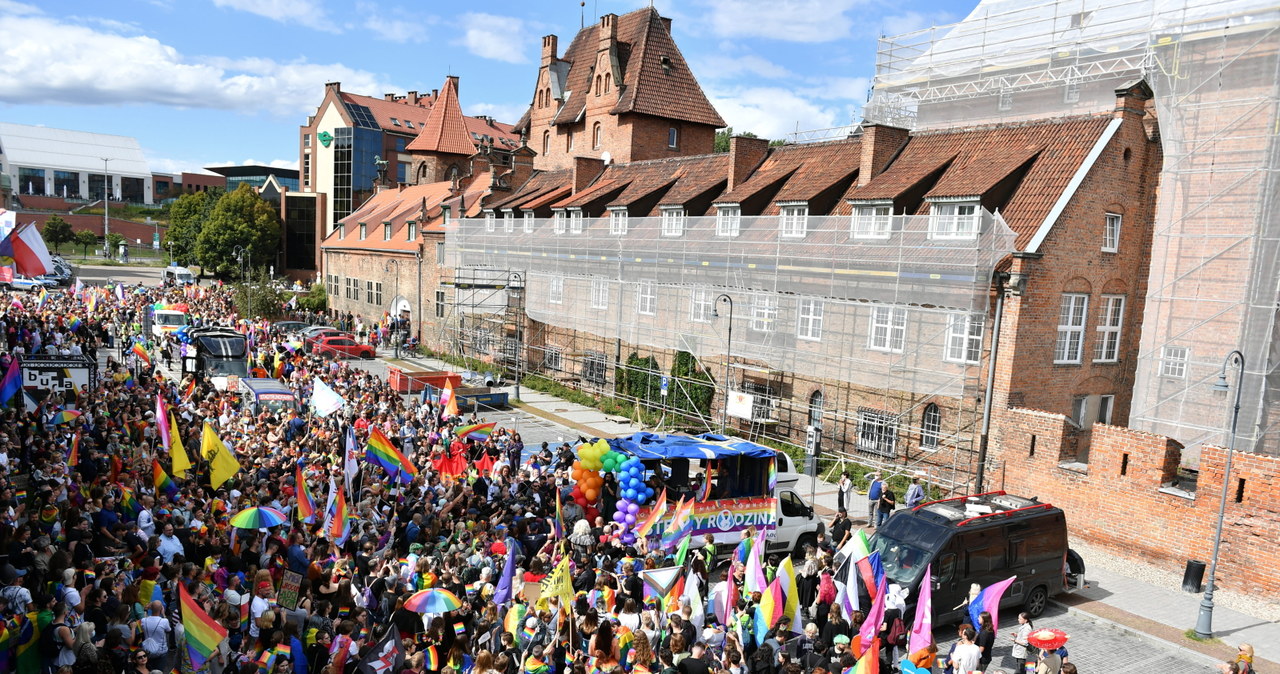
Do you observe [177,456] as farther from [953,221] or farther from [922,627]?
[953,221]

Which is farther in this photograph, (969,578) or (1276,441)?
(1276,441)

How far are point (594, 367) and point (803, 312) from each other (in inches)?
446

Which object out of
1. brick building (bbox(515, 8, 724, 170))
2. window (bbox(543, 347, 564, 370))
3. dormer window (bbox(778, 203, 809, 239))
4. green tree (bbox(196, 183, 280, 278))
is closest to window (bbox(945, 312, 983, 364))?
dormer window (bbox(778, 203, 809, 239))

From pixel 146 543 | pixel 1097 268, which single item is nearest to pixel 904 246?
pixel 1097 268

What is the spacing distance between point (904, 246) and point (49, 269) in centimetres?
1993

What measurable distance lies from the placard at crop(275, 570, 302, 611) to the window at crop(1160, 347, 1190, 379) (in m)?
19.4

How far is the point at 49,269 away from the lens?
1889cm

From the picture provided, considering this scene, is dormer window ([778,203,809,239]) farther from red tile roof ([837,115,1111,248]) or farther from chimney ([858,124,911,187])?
chimney ([858,124,911,187])

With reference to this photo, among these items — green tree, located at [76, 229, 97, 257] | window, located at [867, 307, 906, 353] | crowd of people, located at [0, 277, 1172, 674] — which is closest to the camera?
crowd of people, located at [0, 277, 1172, 674]

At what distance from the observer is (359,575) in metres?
12.0

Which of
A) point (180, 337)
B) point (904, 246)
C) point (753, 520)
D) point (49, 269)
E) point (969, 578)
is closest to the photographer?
point (969, 578)

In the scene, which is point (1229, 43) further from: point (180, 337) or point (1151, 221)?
point (180, 337)

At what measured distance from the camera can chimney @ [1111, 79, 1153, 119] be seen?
879 inches

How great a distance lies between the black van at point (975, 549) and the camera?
13.7 meters
